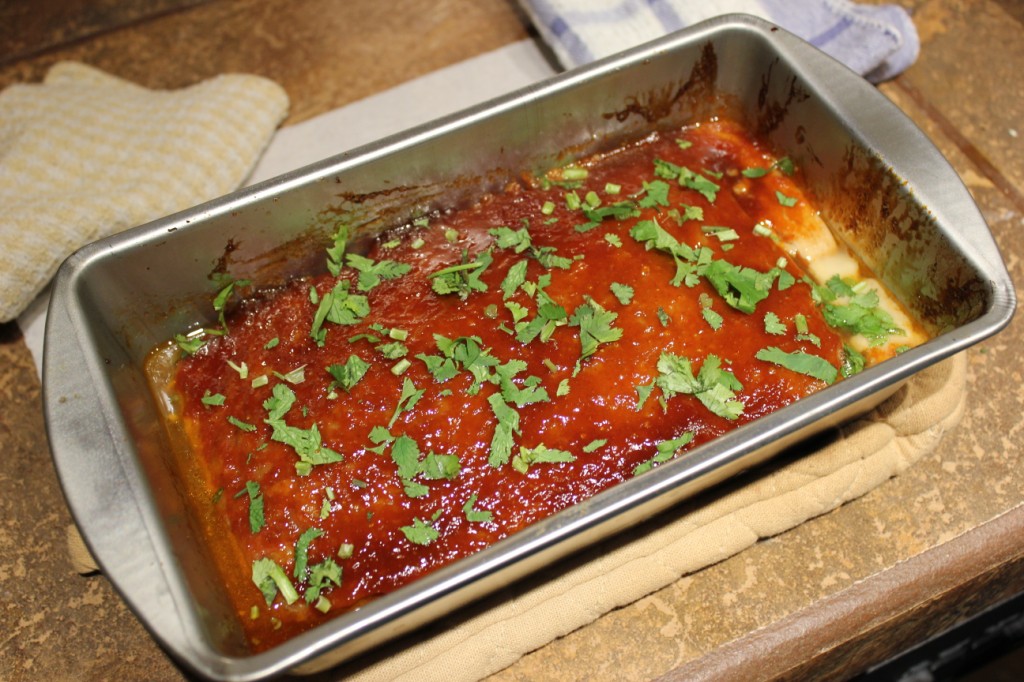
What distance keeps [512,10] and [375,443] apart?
158cm

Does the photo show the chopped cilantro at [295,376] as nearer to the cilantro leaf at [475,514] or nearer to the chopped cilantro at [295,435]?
the chopped cilantro at [295,435]

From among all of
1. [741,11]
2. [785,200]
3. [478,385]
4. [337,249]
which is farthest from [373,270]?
[741,11]

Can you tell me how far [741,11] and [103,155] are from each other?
1706mm

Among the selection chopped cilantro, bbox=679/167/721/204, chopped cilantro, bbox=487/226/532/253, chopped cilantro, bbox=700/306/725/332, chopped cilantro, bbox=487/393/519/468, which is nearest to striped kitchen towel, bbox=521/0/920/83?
chopped cilantro, bbox=679/167/721/204

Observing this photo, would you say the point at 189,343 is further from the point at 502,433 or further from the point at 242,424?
the point at 502,433

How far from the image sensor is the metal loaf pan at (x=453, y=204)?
1197 millimetres

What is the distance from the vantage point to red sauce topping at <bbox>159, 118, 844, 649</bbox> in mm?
1383

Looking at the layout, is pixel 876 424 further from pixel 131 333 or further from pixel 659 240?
pixel 131 333


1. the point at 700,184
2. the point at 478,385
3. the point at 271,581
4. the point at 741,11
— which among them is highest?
the point at 741,11

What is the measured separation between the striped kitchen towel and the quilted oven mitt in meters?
0.82

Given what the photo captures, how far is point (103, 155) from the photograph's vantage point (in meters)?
2.03

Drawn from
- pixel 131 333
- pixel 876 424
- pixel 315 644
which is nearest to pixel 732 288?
pixel 876 424

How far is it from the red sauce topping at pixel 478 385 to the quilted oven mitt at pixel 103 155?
1.56 feet

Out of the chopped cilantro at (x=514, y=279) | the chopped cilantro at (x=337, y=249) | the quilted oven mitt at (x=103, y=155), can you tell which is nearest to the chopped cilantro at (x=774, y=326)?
the chopped cilantro at (x=514, y=279)
